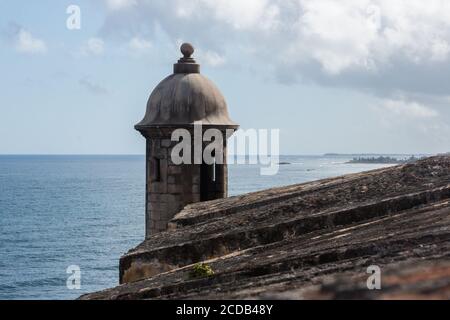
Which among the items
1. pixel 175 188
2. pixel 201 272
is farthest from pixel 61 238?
pixel 201 272

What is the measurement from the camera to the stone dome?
14.8m

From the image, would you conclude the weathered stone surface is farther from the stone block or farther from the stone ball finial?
the stone ball finial

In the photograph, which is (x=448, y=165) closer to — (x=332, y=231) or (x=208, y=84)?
(x=332, y=231)

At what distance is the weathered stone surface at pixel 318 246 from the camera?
14.3ft

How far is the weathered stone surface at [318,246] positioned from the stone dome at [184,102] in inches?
151

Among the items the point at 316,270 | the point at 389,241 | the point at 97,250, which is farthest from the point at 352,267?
the point at 97,250

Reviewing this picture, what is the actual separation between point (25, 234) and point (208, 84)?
150ft

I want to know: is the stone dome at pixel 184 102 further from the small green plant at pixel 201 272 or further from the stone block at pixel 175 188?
the small green plant at pixel 201 272

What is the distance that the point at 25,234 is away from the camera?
58.4 m

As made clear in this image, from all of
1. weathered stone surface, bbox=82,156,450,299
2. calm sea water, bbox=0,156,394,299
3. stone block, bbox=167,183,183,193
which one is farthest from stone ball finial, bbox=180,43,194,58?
calm sea water, bbox=0,156,394,299

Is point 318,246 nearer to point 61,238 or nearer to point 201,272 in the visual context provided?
point 201,272

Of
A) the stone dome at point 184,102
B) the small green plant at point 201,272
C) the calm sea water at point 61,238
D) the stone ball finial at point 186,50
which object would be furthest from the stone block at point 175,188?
the calm sea water at point 61,238

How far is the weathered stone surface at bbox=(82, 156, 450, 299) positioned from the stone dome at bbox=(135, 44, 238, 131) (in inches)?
151

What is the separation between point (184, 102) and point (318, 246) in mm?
8802
